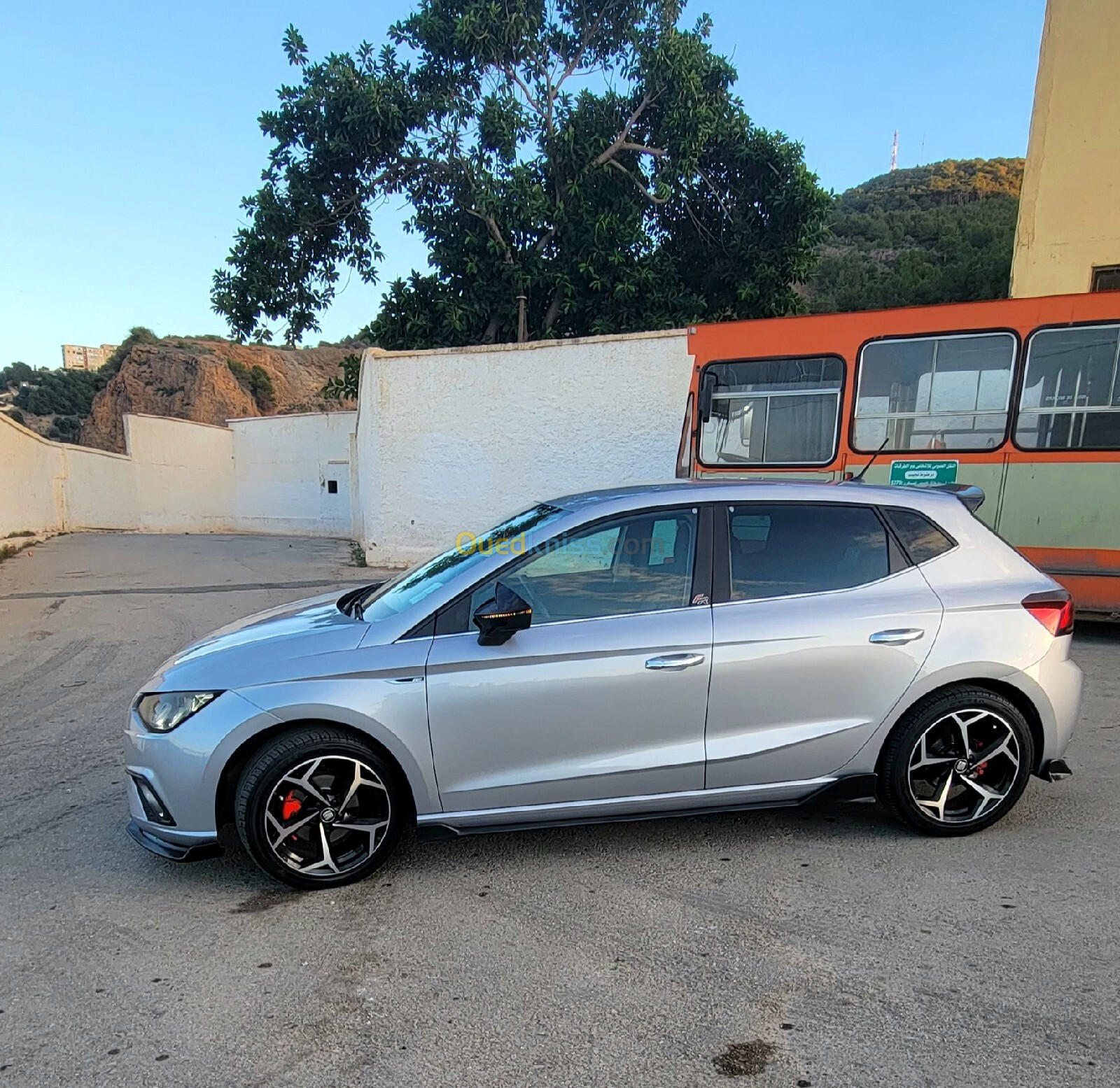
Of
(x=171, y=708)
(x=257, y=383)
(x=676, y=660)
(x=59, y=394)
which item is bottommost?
A: (x=171, y=708)

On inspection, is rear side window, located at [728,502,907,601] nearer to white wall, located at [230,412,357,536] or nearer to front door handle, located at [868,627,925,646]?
front door handle, located at [868,627,925,646]

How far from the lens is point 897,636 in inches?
126

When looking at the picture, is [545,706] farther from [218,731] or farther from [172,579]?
[172,579]

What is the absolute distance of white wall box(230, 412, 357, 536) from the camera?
→ 1066 inches

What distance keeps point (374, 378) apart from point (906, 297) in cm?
1642

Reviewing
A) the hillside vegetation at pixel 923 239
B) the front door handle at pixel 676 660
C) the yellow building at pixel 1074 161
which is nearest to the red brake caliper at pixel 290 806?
the front door handle at pixel 676 660

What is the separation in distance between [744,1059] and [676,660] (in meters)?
1.35

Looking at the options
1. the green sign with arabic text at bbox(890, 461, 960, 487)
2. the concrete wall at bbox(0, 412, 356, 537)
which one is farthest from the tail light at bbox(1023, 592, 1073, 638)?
the concrete wall at bbox(0, 412, 356, 537)

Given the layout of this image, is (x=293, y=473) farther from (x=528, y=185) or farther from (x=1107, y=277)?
(x=1107, y=277)

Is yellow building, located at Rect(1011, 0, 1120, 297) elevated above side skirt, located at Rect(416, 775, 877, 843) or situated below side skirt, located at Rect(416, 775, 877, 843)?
above

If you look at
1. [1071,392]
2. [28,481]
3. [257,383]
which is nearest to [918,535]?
[1071,392]

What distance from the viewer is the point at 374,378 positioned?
1260 cm

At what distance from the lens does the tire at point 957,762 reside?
324 centimetres

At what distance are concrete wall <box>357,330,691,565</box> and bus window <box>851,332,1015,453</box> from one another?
3.38 metres
